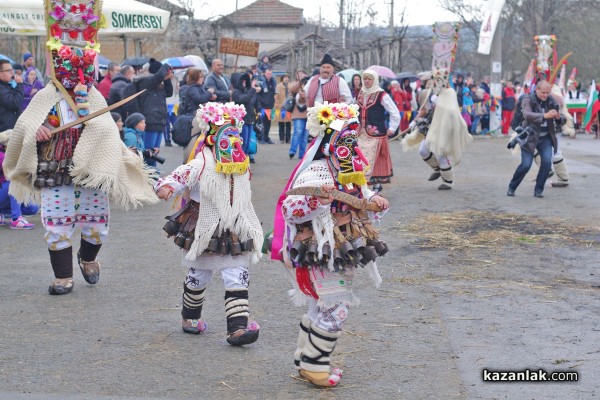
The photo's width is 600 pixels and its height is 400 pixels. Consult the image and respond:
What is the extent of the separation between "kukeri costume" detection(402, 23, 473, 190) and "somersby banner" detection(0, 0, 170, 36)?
15.4 feet

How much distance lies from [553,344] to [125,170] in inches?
147

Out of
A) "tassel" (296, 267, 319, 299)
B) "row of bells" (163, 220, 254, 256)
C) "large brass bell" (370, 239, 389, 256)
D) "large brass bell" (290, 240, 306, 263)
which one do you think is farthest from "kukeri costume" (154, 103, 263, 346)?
"large brass bell" (370, 239, 389, 256)

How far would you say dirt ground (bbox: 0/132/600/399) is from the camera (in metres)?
5.46

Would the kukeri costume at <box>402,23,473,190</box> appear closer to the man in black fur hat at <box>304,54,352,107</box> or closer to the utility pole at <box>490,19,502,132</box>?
the man in black fur hat at <box>304,54,352,107</box>

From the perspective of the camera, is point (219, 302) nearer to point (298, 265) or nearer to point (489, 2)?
point (298, 265)

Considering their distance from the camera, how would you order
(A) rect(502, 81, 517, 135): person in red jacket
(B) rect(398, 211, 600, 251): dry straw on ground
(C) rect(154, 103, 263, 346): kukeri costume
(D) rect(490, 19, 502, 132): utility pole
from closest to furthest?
1. (C) rect(154, 103, 263, 346): kukeri costume
2. (B) rect(398, 211, 600, 251): dry straw on ground
3. (A) rect(502, 81, 517, 135): person in red jacket
4. (D) rect(490, 19, 502, 132): utility pole

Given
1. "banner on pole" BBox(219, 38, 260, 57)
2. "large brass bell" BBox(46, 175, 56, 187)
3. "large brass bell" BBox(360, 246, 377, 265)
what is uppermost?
"banner on pole" BBox(219, 38, 260, 57)

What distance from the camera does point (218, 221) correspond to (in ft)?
20.9

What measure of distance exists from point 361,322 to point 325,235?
1585 mm

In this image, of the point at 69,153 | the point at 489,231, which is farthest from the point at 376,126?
the point at 69,153

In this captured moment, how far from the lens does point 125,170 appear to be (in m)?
7.98

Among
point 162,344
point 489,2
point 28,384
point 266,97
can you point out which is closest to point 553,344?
→ point 162,344

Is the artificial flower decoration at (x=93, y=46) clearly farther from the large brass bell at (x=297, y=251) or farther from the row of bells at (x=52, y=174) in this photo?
the large brass bell at (x=297, y=251)

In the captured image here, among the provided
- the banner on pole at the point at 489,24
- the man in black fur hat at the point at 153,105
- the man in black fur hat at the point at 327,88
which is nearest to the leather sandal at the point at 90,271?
the man in black fur hat at the point at 153,105
